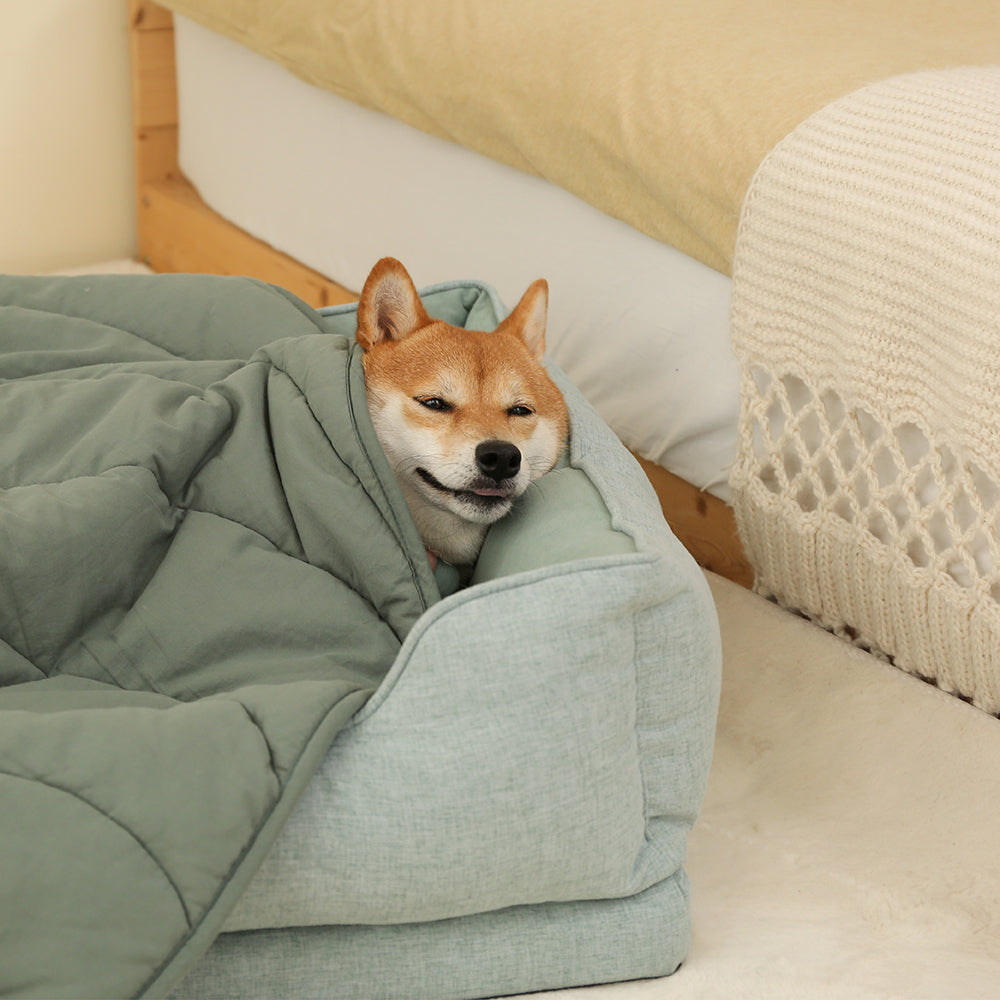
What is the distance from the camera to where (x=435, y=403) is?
48.9 inches

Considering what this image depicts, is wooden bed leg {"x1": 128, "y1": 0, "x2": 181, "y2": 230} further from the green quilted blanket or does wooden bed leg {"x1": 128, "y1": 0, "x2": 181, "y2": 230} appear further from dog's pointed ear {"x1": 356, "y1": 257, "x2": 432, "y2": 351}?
dog's pointed ear {"x1": 356, "y1": 257, "x2": 432, "y2": 351}

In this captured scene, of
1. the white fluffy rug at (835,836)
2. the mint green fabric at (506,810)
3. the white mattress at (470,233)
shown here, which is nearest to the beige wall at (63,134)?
the white mattress at (470,233)

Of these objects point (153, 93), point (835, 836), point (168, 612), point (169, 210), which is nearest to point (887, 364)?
point (835, 836)

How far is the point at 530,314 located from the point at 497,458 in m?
0.27

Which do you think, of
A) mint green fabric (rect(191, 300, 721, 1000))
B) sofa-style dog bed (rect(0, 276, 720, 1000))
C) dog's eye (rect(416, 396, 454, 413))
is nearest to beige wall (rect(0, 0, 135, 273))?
sofa-style dog bed (rect(0, 276, 720, 1000))

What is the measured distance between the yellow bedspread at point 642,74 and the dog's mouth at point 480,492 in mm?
462

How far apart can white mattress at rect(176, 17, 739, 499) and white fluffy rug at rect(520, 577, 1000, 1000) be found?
0.30 metres

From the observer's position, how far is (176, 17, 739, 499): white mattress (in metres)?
1.54

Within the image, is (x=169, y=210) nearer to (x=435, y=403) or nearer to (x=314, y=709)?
(x=435, y=403)

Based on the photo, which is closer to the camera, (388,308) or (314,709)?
(314,709)

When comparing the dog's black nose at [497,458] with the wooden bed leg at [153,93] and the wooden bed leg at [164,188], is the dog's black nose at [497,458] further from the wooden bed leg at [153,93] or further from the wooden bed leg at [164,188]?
the wooden bed leg at [153,93]

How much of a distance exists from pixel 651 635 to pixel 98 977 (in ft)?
1.63

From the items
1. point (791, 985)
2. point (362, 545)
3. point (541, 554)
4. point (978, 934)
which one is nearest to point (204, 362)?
point (362, 545)

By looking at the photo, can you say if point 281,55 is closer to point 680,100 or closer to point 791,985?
point 680,100
